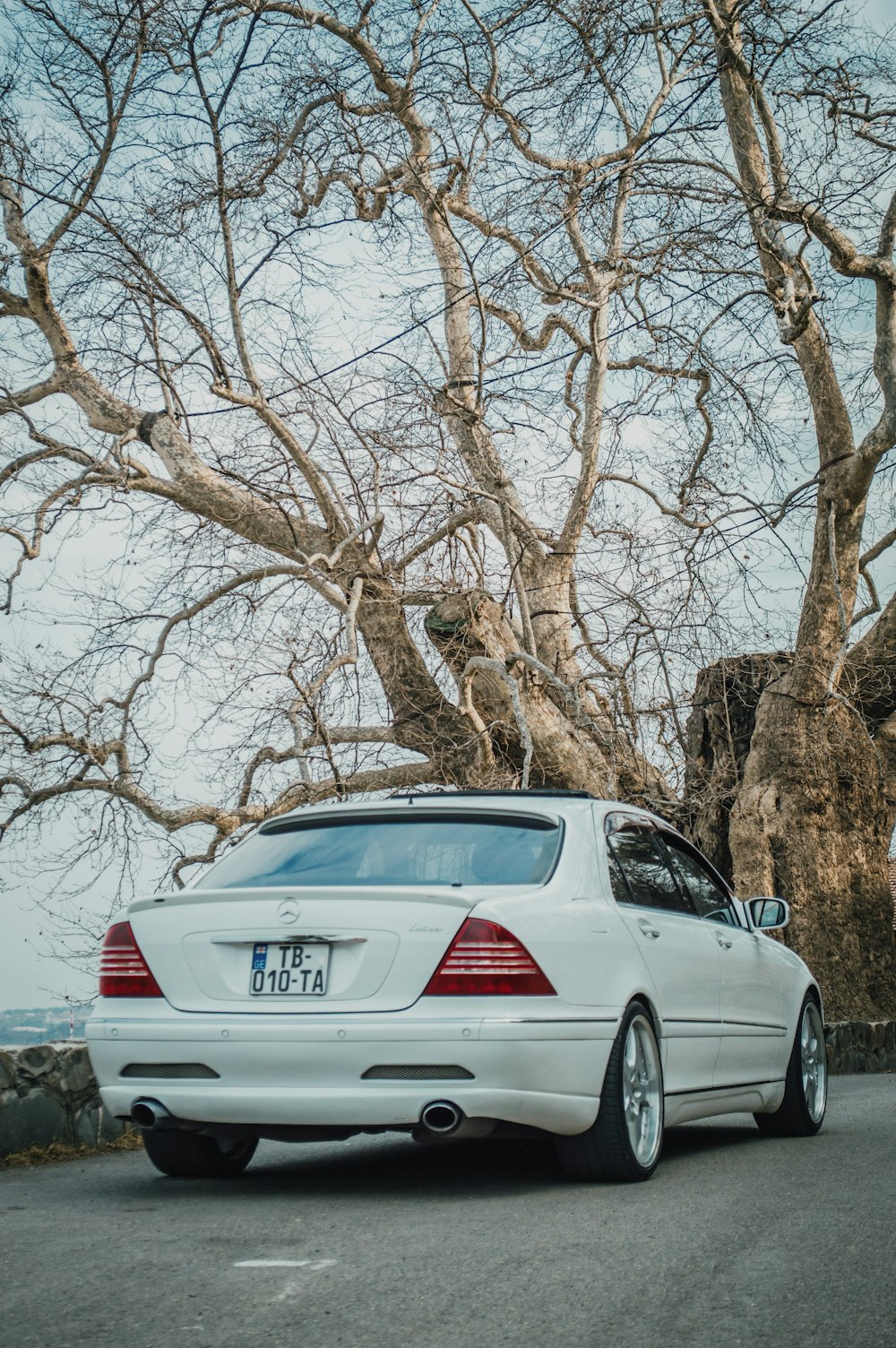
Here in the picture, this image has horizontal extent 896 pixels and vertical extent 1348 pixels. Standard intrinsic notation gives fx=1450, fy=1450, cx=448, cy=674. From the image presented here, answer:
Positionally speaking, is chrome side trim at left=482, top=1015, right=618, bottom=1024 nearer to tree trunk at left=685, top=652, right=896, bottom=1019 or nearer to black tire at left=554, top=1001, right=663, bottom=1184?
black tire at left=554, top=1001, right=663, bottom=1184

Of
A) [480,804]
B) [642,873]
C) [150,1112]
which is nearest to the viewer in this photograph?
[150,1112]

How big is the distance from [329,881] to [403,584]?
9.94 m

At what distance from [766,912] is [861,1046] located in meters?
8.26

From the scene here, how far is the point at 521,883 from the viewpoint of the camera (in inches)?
215

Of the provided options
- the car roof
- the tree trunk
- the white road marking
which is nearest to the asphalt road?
the white road marking

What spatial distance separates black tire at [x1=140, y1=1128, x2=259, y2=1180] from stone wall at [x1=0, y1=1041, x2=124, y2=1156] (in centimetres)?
94

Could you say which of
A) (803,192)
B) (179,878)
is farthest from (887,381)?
(179,878)

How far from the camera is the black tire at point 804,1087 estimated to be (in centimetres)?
770

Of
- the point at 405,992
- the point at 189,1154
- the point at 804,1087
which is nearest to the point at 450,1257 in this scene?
the point at 405,992

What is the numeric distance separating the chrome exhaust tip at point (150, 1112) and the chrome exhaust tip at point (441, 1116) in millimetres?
971

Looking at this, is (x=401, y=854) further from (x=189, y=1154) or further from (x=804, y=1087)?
(x=804, y=1087)

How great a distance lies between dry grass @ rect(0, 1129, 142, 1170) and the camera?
20.9 ft

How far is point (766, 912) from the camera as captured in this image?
7.60 m

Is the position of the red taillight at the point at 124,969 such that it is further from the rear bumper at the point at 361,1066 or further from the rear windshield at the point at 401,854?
the rear windshield at the point at 401,854
